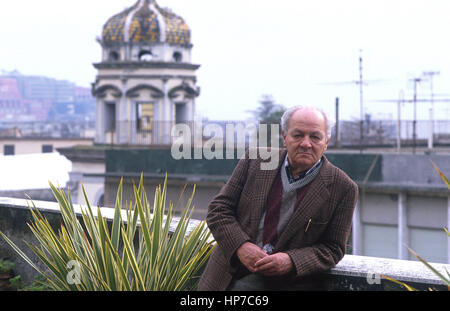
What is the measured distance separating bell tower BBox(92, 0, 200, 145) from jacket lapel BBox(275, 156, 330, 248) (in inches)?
1204

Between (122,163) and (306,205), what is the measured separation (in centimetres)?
2324

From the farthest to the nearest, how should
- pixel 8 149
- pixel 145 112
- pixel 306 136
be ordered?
1. pixel 8 149
2. pixel 145 112
3. pixel 306 136

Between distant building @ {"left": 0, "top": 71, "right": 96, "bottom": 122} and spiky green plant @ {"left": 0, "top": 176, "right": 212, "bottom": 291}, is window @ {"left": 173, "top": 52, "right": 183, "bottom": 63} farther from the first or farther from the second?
distant building @ {"left": 0, "top": 71, "right": 96, "bottom": 122}

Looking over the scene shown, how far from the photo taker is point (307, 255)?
3.56 meters

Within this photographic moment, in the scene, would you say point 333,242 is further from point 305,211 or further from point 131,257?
point 131,257

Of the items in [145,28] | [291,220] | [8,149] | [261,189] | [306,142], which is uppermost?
[145,28]

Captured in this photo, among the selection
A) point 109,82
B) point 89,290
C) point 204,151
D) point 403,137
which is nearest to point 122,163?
point 204,151

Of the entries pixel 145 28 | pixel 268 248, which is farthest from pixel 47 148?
pixel 268 248

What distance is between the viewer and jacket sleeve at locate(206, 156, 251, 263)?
365cm

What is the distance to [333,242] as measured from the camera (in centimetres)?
365

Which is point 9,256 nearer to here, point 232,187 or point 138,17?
point 232,187

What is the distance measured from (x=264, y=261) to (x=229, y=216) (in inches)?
13.7

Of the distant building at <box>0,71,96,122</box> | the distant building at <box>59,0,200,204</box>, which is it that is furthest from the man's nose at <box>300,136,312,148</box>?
the distant building at <box>0,71,96,122</box>

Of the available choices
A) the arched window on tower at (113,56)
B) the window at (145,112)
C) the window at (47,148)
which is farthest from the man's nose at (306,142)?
the window at (47,148)
